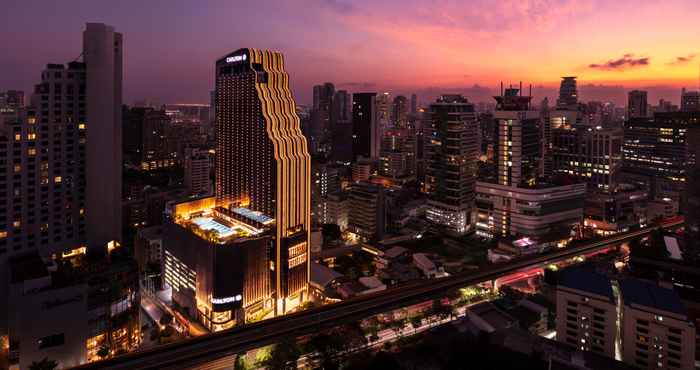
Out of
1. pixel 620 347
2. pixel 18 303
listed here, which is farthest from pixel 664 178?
pixel 18 303

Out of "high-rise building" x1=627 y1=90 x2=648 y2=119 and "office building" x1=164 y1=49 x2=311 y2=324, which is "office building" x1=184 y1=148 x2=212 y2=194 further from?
"high-rise building" x1=627 y1=90 x2=648 y2=119

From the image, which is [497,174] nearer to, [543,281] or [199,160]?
[543,281]

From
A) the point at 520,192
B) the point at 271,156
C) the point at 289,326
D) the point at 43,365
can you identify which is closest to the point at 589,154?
the point at 520,192

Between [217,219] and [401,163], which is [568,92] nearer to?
[401,163]

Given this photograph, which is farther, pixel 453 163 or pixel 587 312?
pixel 453 163

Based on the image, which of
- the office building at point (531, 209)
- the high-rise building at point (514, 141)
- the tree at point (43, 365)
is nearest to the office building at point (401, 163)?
the office building at point (531, 209)
